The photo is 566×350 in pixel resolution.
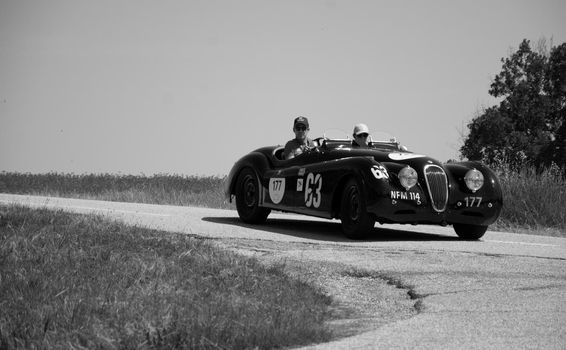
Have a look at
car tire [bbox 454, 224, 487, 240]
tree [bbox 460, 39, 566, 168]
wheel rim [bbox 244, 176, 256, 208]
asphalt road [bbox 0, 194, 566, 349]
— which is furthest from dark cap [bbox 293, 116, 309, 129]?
tree [bbox 460, 39, 566, 168]

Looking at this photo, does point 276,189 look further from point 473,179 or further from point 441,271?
point 441,271

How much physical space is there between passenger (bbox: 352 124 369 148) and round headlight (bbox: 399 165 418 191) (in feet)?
5.43

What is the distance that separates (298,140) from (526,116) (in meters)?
35.0

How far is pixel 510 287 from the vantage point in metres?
7.19

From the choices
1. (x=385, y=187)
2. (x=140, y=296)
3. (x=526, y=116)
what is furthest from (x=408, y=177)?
(x=526, y=116)

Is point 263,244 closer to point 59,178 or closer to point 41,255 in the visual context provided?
point 41,255

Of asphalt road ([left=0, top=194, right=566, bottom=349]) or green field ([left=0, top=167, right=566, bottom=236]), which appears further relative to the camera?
green field ([left=0, top=167, right=566, bottom=236])

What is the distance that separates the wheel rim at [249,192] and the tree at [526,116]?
28.5 meters

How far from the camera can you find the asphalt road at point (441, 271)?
5.29m

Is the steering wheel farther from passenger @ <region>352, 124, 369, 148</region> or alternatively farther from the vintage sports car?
passenger @ <region>352, 124, 369, 148</region>

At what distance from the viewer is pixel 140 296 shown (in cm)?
611

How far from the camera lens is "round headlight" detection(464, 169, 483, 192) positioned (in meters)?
11.3

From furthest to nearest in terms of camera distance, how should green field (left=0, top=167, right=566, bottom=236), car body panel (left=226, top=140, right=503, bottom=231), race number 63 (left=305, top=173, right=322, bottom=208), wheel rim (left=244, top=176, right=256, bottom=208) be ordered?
green field (left=0, top=167, right=566, bottom=236) < wheel rim (left=244, top=176, right=256, bottom=208) < race number 63 (left=305, top=173, right=322, bottom=208) < car body panel (left=226, top=140, right=503, bottom=231)

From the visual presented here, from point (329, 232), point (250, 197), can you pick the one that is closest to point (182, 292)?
point (329, 232)
